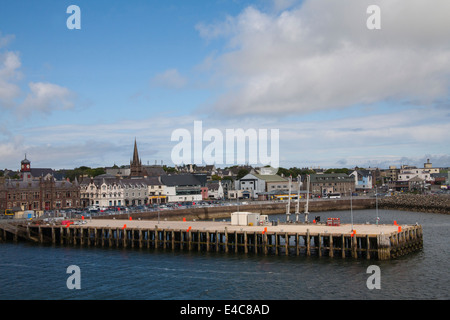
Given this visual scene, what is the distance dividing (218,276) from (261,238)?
14353 millimetres

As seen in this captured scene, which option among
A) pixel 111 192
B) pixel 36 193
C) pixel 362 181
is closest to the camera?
pixel 36 193

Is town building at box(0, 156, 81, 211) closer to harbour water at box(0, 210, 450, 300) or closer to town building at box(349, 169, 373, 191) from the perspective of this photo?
harbour water at box(0, 210, 450, 300)

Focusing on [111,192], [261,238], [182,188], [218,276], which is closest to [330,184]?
[182,188]

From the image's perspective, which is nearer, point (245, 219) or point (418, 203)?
point (245, 219)

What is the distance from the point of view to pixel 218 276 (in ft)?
140

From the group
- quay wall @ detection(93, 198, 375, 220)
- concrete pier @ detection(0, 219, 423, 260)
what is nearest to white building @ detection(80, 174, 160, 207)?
quay wall @ detection(93, 198, 375, 220)

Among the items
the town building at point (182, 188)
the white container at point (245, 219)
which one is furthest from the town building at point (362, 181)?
the white container at point (245, 219)

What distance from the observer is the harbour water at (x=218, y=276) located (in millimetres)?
36812

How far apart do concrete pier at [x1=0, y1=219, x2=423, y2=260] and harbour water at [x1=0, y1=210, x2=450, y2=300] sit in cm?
151

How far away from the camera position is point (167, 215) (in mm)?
95438

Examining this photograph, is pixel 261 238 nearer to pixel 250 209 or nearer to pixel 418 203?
pixel 250 209

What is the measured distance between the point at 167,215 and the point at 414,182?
429ft

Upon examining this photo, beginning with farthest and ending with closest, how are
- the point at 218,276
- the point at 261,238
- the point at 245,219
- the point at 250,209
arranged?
the point at 250,209 → the point at 245,219 → the point at 261,238 → the point at 218,276
